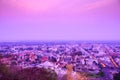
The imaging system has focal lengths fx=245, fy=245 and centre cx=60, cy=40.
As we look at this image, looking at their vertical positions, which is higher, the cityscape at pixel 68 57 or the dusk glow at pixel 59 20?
the dusk glow at pixel 59 20

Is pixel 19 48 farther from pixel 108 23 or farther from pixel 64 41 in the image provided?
pixel 108 23

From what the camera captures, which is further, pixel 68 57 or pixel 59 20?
pixel 59 20

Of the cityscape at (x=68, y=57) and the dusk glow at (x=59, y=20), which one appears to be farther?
the dusk glow at (x=59, y=20)

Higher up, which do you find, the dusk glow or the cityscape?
the dusk glow

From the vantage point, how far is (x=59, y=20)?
462cm

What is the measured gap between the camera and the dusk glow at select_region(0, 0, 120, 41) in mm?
4528

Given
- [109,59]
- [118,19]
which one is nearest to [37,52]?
[109,59]

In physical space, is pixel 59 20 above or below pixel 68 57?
above

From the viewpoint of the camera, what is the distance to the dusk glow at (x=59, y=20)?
453 cm

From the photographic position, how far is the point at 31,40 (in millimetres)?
4617

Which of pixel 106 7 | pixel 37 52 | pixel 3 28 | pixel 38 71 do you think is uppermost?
pixel 106 7

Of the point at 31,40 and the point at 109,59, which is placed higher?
the point at 31,40

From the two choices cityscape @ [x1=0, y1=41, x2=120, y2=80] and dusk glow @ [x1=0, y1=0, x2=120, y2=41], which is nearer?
cityscape @ [x1=0, y1=41, x2=120, y2=80]

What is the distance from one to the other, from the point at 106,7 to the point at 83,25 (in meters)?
0.56
